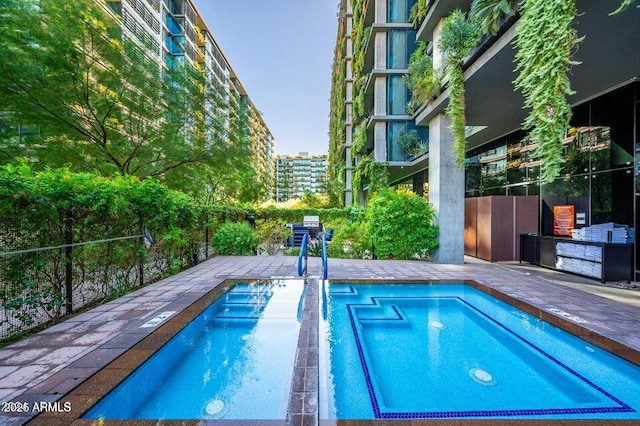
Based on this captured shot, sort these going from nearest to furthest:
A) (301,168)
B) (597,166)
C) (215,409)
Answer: (215,409) → (597,166) → (301,168)

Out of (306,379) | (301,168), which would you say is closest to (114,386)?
(306,379)

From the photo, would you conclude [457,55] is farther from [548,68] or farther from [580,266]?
[580,266]

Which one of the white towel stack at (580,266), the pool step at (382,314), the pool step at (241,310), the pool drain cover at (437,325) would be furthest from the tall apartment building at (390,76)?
the pool step at (241,310)

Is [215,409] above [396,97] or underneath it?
underneath

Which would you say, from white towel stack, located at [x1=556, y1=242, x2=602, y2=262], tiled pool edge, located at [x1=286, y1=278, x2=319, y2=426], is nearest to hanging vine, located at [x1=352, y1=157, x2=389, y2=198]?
white towel stack, located at [x1=556, y1=242, x2=602, y2=262]

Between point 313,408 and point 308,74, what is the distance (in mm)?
38688

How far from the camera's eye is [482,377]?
277 centimetres

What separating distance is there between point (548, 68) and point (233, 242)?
29.0ft

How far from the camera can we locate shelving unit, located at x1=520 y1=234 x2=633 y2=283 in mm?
5547

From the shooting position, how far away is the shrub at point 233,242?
937 cm

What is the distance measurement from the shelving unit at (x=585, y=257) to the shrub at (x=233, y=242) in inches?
335

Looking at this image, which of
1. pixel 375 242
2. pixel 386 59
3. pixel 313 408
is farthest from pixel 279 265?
pixel 386 59

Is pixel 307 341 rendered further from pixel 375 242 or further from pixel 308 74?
pixel 308 74

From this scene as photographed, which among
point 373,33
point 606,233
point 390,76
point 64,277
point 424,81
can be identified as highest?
point 373,33
